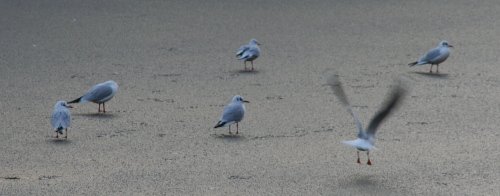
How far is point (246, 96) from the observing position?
26.8 ft

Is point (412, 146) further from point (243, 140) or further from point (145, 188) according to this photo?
point (145, 188)

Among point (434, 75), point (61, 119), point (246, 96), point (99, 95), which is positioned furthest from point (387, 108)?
point (434, 75)

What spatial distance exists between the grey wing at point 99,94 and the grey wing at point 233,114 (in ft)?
4.61

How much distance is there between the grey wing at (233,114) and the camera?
672 cm

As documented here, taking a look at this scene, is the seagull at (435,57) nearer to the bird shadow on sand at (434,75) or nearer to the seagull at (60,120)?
the bird shadow on sand at (434,75)

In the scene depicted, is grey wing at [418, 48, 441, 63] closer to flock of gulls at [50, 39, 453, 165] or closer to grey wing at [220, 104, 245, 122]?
flock of gulls at [50, 39, 453, 165]

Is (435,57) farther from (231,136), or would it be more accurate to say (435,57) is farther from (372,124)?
(372,124)

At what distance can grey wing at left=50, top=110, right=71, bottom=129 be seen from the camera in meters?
6.39

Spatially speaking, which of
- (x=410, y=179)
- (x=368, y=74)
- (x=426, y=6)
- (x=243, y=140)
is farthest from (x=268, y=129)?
(x=426, y=6)

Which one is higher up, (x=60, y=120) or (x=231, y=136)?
(x=60, y=120)

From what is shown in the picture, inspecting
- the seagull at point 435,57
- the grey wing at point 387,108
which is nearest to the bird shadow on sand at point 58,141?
the grey wing at point 387,108

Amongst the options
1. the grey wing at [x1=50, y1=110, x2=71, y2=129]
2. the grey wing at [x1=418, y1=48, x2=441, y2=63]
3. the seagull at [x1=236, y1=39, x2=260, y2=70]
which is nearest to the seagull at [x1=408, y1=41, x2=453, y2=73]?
the grey wing at [x1=418, y1=48, x2=441, y2=63]

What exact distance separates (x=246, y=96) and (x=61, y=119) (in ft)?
7.83

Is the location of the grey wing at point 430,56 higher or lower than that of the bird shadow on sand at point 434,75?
higher
